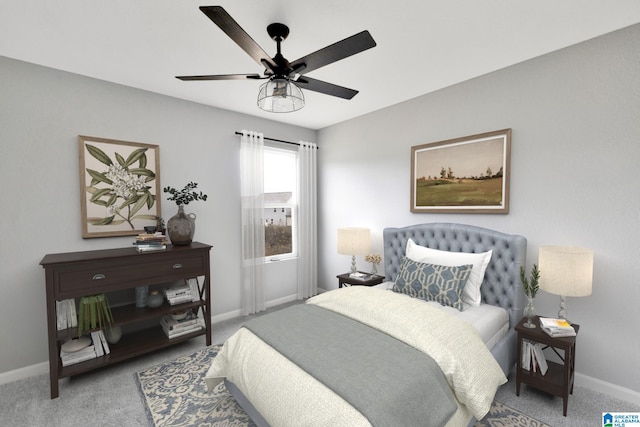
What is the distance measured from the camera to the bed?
1372 millimetres

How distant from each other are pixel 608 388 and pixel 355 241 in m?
2.48

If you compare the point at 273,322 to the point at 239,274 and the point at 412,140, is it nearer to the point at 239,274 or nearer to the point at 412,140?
the point at 239,274

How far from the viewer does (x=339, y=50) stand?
1.50m

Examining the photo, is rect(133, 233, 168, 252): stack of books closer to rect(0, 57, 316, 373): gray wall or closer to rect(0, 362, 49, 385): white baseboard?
rect(0, 57, 316, 373): gray wall

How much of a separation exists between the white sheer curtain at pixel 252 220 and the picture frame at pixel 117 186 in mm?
1010

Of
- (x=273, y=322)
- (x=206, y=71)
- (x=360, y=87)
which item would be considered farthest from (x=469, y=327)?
(x=206, y=71)

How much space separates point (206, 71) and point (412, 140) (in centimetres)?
232

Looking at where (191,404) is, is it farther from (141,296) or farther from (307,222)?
(307,222)

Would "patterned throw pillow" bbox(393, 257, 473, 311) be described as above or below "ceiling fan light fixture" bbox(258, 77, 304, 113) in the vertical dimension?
below

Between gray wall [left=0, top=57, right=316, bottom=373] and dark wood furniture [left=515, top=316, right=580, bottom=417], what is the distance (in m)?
3.59

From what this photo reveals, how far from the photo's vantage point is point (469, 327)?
6.40 ft

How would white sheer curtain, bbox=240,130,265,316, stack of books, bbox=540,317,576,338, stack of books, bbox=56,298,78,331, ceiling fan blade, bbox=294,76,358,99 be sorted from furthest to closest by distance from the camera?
white sheer curtain, bbox=240,130,265,316 < stack of books, bbox=56,298,78,331 < stack of books, bbox=540,317,576,338 < ceiling fan blade, bbox=294,76,358,99

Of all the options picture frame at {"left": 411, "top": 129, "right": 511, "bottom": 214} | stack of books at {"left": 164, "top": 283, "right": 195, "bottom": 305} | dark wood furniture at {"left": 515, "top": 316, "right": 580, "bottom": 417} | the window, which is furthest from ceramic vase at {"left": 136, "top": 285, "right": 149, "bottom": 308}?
dark wood furniture at {"left": 515, "top": 316, "right": 580, "bottom": 417}

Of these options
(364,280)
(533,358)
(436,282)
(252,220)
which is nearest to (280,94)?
(436,282)
